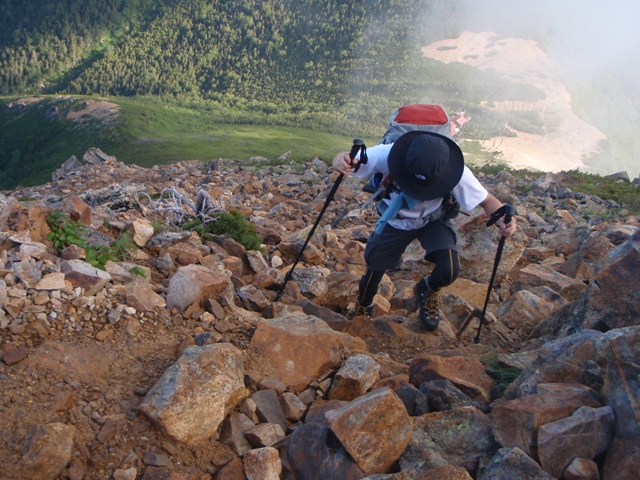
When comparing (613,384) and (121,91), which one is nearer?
(613,384)

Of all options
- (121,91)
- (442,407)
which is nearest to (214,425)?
(442,407)

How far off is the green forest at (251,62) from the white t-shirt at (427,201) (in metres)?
86.9

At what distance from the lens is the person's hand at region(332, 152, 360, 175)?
4371 mm

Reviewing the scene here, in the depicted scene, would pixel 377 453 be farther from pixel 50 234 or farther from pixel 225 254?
pixel 225 254

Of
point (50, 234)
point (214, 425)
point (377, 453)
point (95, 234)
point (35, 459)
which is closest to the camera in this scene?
point (35, 459)

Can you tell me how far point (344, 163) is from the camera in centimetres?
437

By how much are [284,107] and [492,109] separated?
140 feet

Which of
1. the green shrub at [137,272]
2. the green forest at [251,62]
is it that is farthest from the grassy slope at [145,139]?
the green shrub at [137,272]

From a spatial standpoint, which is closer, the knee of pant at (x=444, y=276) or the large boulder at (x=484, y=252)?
the knee of pant at (x=444, y=276)

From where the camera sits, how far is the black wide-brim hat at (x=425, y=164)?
4.20 metres

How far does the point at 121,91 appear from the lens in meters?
120

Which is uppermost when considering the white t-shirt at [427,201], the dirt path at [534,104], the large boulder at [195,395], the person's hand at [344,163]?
the person's hand at [344,163]

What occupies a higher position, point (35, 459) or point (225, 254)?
point (35, 459)

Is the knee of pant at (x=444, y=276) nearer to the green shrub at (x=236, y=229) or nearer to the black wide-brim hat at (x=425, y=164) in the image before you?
the black wide-brim hat at (x=425, y=164)
